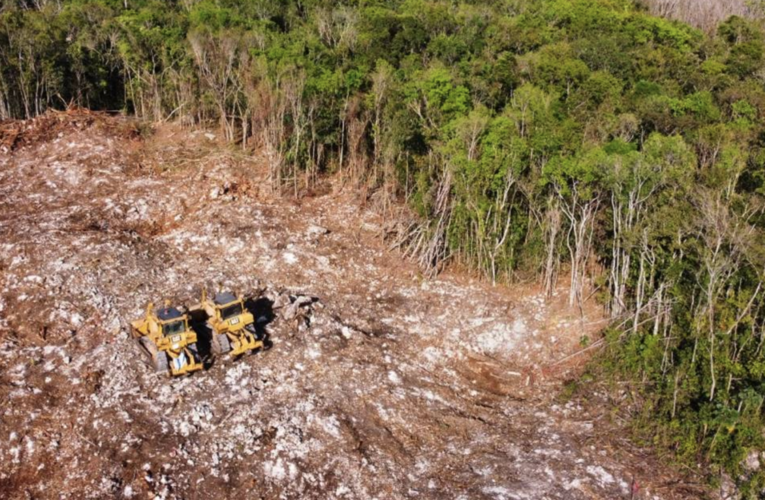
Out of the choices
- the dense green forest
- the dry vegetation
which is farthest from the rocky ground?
the dry vegetation

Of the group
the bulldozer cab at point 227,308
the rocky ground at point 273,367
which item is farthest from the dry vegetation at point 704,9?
the bulldozer cab at point 227,308

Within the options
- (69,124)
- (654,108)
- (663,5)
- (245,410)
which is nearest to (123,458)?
(245,410)

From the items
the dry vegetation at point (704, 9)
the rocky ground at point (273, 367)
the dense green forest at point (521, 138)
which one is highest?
the dry vegetation at point (704, 9)

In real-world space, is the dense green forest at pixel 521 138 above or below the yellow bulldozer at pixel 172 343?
above

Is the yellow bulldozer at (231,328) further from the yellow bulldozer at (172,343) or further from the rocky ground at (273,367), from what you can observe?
the yellow bulldozer at (172,343)

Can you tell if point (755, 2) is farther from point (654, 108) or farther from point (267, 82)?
point (267, 82)

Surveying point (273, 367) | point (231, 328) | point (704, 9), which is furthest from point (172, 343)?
point (704, 9)

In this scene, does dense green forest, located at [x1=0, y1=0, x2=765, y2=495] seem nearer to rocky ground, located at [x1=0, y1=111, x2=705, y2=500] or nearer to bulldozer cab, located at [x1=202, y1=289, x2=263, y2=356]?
rocky ground, located at [x1=0, y1=111, x2=705, y2=500]
